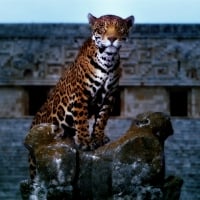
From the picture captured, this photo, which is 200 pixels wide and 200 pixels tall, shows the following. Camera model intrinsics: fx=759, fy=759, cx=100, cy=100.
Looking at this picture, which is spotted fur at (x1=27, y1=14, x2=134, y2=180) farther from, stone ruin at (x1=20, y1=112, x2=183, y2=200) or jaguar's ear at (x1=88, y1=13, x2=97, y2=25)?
stone ruin at (x1=20, y1=112, x2=183, y2=200)

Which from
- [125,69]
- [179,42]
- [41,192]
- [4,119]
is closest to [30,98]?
[4,119]

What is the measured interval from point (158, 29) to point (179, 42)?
1.50ft

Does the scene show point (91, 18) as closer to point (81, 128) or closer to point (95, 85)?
point (95, 85)

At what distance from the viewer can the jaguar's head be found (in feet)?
18.0

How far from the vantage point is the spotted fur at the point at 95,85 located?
5.53 m

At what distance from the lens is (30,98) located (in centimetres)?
1441

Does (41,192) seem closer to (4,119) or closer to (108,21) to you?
(108,21)

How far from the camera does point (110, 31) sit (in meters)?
5.49

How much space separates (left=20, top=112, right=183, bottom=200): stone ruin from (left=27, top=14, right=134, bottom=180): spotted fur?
406 mm

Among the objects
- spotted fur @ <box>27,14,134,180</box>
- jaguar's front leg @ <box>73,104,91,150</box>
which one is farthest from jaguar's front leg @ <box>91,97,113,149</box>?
jaguar's front leg @ <box>73,104,91,150</box>

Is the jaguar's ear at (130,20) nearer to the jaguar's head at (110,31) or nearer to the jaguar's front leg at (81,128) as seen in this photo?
the jaguar's head at (110,31)

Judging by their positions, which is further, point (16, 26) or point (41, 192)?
point (16, 26)

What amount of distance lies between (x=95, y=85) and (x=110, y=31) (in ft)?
1.47

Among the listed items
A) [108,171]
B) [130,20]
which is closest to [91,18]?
[130,20]
